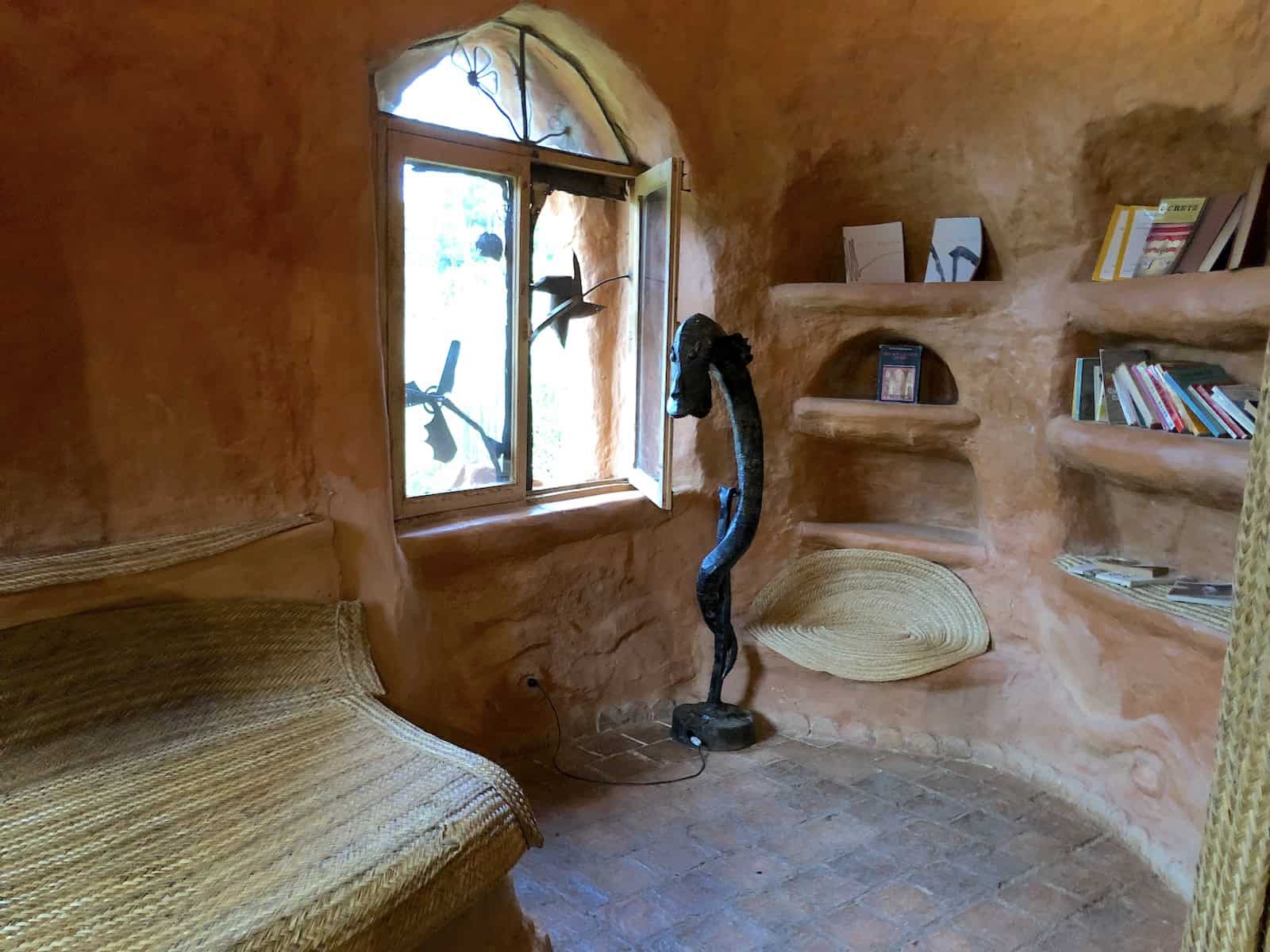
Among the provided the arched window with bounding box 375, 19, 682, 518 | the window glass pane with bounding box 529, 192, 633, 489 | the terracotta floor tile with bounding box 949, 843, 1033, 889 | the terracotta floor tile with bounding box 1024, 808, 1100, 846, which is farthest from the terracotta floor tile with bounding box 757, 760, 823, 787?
the window glass pane with bounding box 529, 192, 633, 489

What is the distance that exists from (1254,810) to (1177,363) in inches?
81.1

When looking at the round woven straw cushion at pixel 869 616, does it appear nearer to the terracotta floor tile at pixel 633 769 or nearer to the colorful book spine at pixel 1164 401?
the terracotta floor tile at pixel 633 769

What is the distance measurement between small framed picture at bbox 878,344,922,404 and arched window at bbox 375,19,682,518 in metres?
0.93

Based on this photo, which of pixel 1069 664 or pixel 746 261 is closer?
pixel 1069 664

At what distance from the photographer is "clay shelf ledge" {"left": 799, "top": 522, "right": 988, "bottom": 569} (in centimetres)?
325

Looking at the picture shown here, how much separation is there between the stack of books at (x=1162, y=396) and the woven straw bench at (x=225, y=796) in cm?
205

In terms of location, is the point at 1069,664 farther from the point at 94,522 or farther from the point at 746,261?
the point at 94,522

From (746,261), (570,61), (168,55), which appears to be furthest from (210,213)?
(746,261)

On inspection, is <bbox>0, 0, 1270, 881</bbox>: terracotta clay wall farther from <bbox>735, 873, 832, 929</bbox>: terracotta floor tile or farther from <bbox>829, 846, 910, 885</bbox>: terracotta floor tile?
<bbox>735, 873, 832, 929</bbox>: terracotta floor tile

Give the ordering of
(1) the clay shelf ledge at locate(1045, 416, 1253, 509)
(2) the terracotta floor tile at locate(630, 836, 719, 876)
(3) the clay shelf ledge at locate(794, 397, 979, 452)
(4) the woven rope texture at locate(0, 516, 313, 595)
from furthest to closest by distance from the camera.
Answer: (3) the clay shelf ledge at locate(794, 397, 979, 452), (2) the terracotta floor tile at locate(630, 836, 719, 876), (1) the clay shelf ledge at locate(1045, 416, 1253, 509), (4) the woven rope texture at locate(0, 516, 313, 595)

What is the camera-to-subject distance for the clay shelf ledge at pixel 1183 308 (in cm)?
226

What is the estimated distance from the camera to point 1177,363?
267cm

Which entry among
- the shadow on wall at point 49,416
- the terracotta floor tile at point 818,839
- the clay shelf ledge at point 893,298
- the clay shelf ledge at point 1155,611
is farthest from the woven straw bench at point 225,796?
the clay shelf ledge at point 893,298

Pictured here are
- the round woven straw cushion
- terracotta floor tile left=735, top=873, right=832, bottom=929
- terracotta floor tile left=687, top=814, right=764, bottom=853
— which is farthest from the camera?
the round woven straw cushion
